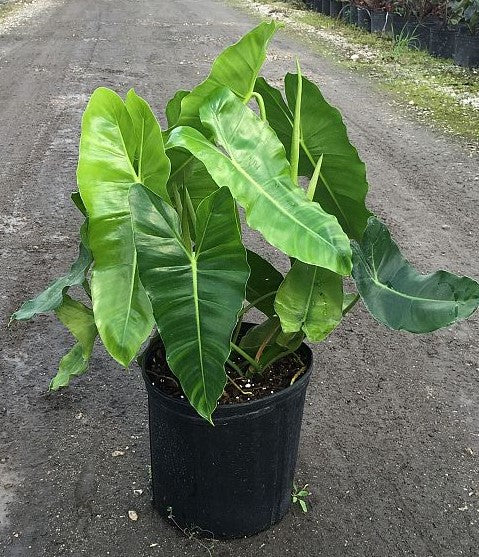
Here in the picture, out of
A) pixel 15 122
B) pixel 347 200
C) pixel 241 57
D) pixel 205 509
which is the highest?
pixel 241 57

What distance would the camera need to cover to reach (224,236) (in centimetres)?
147

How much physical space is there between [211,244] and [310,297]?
0.96 ft

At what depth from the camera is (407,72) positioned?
23.7ft

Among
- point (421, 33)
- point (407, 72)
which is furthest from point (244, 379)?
point (421, 33)

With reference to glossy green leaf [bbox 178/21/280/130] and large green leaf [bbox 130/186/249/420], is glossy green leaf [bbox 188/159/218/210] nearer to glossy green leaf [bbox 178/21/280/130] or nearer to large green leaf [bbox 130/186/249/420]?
glossy green leaf [bbox 178/21/280/130]

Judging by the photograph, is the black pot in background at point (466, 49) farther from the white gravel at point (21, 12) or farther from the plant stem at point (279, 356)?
the plant stem at point (279, 356)

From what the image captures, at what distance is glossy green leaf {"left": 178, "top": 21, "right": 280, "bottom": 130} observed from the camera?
160 centimetres

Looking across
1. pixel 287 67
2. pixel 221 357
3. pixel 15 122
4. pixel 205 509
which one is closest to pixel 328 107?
pixel 221 357

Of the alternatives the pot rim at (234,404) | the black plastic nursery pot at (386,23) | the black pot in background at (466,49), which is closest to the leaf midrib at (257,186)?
the pot rim at (234,404)

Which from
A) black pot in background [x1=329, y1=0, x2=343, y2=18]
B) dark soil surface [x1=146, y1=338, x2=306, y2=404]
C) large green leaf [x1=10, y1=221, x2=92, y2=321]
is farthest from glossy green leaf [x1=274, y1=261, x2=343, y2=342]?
black pot in background [x1=329, y1=0, x2=343, y2=18]

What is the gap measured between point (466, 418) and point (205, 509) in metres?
1.05

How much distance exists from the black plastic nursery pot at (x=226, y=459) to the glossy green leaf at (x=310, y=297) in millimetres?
206

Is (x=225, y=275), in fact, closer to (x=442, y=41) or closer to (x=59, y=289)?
(x=59, y=289)

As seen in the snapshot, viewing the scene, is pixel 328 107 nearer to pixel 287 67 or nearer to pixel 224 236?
pixel 224 236
